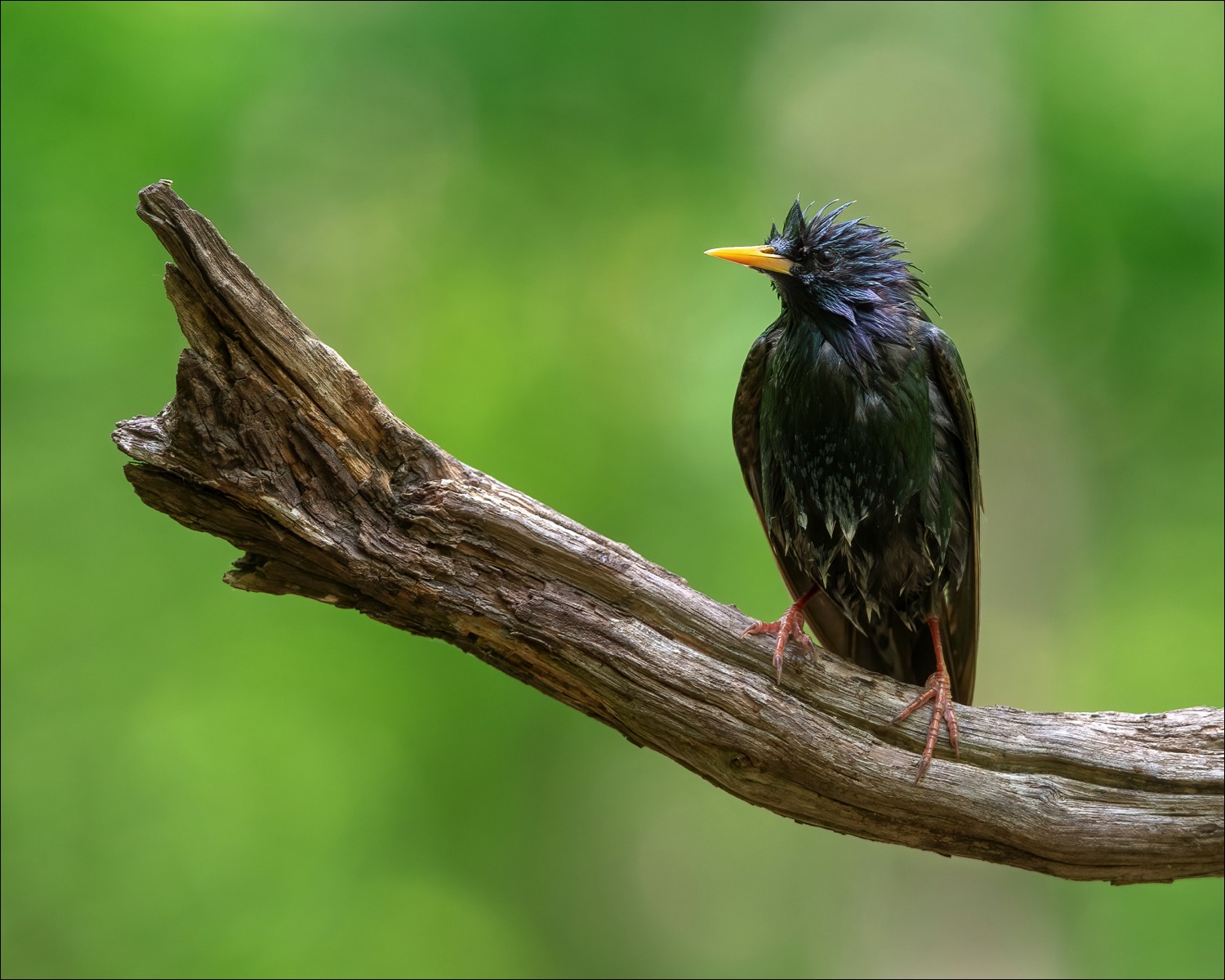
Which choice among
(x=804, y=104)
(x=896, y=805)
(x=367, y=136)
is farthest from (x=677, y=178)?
(x=896, y=805)

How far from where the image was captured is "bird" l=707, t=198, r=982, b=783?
4.13m

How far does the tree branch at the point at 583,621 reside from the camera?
10.1 feet

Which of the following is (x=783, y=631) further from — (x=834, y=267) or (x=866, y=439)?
(x=834, y=267)

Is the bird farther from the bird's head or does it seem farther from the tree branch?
the tree branch

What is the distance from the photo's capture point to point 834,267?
4.30 m

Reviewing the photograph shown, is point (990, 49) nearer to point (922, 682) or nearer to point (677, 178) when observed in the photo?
point (677, 178)

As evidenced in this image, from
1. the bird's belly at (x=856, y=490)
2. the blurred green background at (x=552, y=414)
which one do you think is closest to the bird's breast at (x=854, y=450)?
the bird's belly at (x=856, y=490)

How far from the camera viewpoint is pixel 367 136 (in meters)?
8.20

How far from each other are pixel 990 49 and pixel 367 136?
4.99 metres

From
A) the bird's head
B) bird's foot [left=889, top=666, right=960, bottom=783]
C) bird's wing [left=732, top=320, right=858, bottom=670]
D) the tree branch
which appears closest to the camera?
the tree branch

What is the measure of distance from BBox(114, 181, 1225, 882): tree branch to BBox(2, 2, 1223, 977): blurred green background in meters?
4.26

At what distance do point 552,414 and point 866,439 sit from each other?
174 inches

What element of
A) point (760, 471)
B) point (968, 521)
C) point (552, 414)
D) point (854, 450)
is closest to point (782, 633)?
point (854, 450)

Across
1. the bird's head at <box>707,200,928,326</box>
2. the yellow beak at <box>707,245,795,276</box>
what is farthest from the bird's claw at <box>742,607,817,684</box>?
the yellow beak at <box>707,245,795,276</box>
